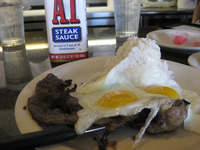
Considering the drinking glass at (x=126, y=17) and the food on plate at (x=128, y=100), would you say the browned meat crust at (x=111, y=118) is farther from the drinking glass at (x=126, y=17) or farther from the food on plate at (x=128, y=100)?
the drinking glass at (x=126, y=17)

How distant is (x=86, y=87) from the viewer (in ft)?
2.19

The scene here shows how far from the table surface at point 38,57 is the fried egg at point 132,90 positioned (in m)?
0.22

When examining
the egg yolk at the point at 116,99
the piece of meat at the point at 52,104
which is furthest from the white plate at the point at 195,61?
the piece of meat at the point at 52,104

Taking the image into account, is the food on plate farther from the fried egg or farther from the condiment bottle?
the condiment bottle

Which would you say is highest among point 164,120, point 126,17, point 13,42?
point 126,17

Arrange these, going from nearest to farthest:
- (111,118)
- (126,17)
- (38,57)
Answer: (111,118) → (38,57) → (126,17)

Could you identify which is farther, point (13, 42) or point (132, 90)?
point (13, 42)

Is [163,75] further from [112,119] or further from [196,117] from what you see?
[112,119]

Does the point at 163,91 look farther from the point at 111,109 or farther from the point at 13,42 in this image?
the point at 13,42

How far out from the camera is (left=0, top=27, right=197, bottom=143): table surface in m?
0.60

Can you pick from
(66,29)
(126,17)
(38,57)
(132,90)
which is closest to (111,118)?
(132,90)

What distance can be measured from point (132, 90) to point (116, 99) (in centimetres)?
9

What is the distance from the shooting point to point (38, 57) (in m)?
1.14

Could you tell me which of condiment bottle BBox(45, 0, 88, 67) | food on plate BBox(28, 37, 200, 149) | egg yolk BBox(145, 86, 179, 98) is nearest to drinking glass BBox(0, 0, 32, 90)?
condiment bottle BBox(45, 0, 88, 67)
